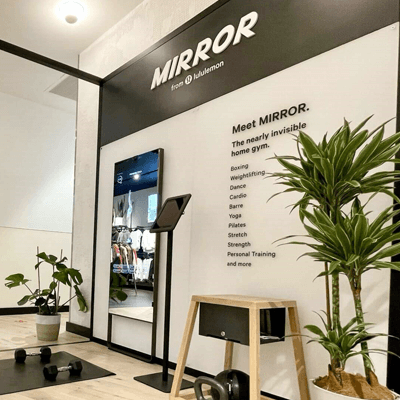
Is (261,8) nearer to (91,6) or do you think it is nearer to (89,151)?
(91,6)

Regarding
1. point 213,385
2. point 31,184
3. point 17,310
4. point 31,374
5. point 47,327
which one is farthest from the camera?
point 31,184

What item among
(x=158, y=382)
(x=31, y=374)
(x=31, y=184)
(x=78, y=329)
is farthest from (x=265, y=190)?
(x=31, y=184)

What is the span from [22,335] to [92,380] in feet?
6.81

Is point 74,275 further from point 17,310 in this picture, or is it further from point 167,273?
point 17,310

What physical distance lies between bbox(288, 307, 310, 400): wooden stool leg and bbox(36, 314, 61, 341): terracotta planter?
9.17 ft

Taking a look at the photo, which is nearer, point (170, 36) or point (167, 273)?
point (167, 273)

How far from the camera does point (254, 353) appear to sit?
2.09 metres

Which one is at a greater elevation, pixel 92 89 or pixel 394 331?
pixel 92 89

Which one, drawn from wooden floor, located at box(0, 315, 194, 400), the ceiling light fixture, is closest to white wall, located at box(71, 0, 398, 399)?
wooden floor, located at box(0, 315, 194, 400)

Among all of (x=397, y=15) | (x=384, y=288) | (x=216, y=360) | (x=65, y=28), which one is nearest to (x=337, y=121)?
(x=397, y=15)

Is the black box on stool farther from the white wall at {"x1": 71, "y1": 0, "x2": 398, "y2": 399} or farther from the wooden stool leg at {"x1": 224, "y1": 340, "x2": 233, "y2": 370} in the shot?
the wooden stool leg at {"x1": 224, "y1": 340, "x2": 233, "y2": 370}

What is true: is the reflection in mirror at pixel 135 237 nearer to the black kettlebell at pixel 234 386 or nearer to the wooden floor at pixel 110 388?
the wooden floor at pixel 110 388

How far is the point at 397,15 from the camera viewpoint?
217 centimetres

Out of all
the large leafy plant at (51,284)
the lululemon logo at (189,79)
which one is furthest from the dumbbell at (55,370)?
the lululemon logo at (189,79)
